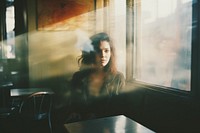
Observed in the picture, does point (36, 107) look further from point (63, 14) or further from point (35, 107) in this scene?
point (63, 14)

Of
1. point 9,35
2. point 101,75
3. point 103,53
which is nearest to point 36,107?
point 101,75

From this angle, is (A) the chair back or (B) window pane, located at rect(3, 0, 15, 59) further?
(B) window pane, located at rect(3, 0, 15, 59)

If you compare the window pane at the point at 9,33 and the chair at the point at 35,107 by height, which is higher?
the window pane at the point at 9,33

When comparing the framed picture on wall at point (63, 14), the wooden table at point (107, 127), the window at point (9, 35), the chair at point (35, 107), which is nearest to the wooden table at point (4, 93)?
the chair at point (35, 107)

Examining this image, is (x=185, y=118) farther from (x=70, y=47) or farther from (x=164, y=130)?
(x=70, y=47)

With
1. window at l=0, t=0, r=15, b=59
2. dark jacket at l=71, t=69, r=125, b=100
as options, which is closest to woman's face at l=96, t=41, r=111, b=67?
dark jacket at l=71, t=69, r=125, b=100

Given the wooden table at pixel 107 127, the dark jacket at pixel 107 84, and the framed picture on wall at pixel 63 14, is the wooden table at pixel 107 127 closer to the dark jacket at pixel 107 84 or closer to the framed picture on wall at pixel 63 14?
the dark jacket at pixel 107 84

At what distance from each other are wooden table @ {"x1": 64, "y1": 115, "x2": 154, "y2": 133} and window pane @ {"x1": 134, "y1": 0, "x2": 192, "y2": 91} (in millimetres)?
931

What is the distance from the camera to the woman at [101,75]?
10.1 feet

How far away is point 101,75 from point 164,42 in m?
1.01

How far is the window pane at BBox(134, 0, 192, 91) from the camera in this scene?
238 centimetres

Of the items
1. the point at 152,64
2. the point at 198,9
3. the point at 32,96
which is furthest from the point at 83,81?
the point at 198,9

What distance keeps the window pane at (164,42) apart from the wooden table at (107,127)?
3.05 feet

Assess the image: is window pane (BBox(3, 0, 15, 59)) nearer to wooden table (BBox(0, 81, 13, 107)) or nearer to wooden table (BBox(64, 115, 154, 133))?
wooden table (BBox(0, 81, 13, 107))
